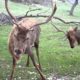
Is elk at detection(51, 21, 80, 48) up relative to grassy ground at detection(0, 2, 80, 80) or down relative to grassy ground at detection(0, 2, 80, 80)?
up

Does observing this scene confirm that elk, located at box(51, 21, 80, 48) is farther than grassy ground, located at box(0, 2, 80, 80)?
Yes

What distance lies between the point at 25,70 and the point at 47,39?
667cm

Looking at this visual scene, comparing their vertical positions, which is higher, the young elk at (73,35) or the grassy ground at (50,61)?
the young elk at (73,35)

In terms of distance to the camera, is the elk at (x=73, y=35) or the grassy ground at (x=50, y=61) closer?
the grassy ground at (x=50, y=61)

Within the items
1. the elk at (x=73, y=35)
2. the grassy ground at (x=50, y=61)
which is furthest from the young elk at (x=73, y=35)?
the grassy ground at (x=50, y=61)

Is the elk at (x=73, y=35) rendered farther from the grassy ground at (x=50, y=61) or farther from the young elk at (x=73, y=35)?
the grassy ground at (x=50, y=61)

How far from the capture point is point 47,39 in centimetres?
1648

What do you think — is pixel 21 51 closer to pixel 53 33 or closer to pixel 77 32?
pixel 77 32

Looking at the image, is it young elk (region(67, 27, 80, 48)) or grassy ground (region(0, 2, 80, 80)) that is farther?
young elk (region(67, 27, 80, 48))

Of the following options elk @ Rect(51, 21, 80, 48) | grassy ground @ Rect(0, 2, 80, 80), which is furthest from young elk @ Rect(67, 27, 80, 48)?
grassy ground @ Rect(0, 2, 80, 80)

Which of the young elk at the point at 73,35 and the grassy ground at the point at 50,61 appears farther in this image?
the young elk at the point at 73,35

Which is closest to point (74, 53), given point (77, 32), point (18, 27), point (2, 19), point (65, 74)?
point (77, 32)

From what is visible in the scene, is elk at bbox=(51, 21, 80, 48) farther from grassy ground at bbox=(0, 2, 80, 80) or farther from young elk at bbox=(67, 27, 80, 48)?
grassy ground at bbox=(0, 2, 80, 80)

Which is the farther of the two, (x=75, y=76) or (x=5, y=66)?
(x=5, y=66)
